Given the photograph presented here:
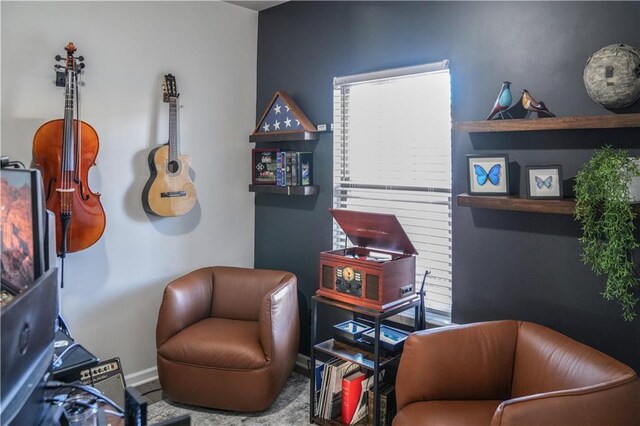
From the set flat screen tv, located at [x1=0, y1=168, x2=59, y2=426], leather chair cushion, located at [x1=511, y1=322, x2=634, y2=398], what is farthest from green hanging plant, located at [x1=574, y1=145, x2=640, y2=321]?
flat screen tv, located at [x1=0, y1=168, x2=59, y2=426]

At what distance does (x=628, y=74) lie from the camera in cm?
192

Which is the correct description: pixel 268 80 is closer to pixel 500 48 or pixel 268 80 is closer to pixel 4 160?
pixel 500 48

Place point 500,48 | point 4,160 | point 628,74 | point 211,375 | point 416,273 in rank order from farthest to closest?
point 416,273 → point 211,375 → point 500,48 → point 628,74 → point 4,160

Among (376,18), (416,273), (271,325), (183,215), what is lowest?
(271,325)

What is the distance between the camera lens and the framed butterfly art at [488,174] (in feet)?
7.77

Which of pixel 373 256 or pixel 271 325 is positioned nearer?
pixel 271 325

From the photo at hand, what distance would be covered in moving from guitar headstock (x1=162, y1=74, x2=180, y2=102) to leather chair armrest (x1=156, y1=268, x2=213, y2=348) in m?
1.19

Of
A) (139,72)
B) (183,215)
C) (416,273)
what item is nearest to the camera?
(416,273)

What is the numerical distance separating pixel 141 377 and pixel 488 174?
2.58 m

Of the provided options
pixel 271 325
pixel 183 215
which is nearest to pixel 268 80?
pixel 183 215

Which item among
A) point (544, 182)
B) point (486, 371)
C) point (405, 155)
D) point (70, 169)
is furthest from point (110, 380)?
point (544, 182)

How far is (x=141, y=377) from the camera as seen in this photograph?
3248 millimetres

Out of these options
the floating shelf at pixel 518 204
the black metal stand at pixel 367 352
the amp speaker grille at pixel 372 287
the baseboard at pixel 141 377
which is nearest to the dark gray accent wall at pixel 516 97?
the floating shelf at pixel 518 204

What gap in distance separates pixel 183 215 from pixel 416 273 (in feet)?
5.56
